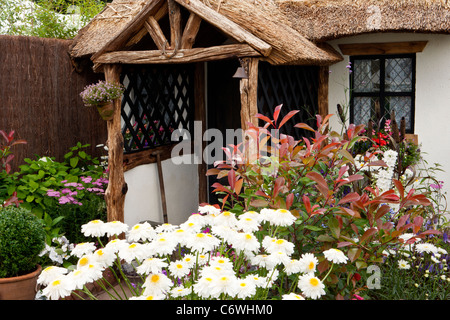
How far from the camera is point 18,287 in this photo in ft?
11.6

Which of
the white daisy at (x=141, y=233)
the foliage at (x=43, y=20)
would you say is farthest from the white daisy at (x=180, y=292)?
the foliage at (x=43, y=20)

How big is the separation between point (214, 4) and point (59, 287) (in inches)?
153

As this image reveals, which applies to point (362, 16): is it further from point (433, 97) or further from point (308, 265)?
point (308, 265)

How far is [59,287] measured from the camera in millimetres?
1420

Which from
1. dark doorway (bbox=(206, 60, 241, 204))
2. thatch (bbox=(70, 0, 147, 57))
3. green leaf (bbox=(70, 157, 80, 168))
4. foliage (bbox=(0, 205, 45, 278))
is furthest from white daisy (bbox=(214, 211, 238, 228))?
dark doorway (bbox=(206, 60, 241, 204))

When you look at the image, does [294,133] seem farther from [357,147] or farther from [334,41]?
[334,41]

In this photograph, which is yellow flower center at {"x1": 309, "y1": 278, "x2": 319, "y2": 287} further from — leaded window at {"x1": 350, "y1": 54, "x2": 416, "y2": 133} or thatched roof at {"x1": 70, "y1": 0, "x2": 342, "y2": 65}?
leaded window at {"x1": 350, "y1": 54, "x2": 416, "y2": 133}

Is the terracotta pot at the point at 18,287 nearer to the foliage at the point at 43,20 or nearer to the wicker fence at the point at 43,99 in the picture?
the wicker fence at the point at 43,99

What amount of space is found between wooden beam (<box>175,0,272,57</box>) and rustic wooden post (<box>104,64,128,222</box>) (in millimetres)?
1076

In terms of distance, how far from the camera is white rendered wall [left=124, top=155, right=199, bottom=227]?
538 centimetres

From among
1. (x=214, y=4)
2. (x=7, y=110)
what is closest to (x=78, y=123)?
(x=7, y=110)

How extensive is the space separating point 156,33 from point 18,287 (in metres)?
2.54

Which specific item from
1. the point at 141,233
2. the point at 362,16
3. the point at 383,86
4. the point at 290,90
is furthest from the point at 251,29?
the point at 141,233

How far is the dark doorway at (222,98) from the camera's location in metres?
6.26
